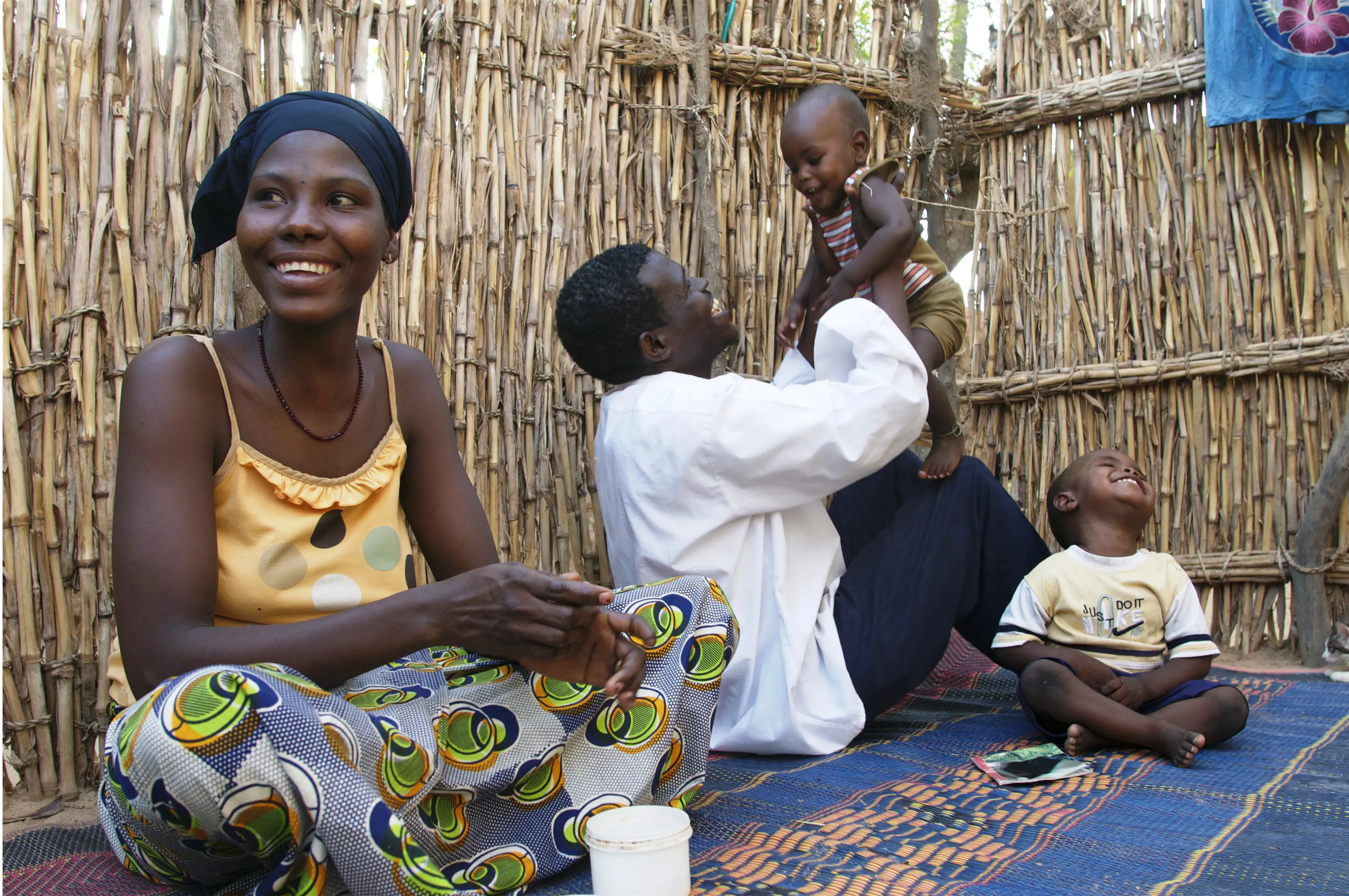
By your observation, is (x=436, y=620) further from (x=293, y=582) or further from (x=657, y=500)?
(x=657, y=500)

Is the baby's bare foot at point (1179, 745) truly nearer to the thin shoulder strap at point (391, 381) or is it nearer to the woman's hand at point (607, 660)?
the woman's hand at point (607, 660)

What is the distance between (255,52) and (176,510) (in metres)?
1.48

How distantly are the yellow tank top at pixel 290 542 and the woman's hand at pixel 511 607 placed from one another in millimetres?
404

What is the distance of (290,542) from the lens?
74.9 inches

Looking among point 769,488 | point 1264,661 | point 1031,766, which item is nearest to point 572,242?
point 769,488

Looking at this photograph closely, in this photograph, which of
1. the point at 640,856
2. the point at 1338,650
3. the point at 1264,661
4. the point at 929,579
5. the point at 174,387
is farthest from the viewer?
the point at 1264,661

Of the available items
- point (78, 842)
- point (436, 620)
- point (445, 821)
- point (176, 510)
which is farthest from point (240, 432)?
point (78, 842)

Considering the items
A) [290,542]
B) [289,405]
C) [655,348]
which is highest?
[655,348]

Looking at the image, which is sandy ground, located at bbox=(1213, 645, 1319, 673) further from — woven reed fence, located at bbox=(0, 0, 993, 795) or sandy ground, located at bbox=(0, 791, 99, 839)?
sandy ground, located at bbox=(0, 791, 99, 839)

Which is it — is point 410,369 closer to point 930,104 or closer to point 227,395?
point 227,395

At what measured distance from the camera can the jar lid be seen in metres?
1.56

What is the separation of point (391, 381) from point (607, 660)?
0.79 meters

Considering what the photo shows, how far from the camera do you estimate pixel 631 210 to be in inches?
143

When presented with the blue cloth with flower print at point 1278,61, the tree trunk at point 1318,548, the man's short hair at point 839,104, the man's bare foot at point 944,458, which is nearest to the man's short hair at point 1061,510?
the man's bare foot at point 944,458
